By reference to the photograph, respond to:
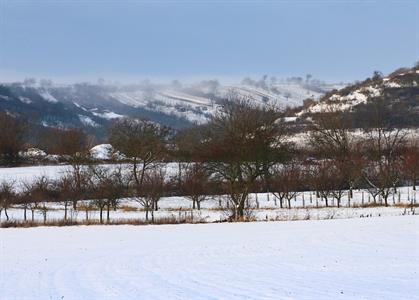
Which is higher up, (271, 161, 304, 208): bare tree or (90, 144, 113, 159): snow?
(90, 144, 113, 159): snow

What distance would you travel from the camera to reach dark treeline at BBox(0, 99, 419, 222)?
3747cm

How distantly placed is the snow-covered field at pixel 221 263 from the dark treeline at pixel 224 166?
10125 mm

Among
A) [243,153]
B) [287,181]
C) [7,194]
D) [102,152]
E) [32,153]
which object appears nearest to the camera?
[243,153]

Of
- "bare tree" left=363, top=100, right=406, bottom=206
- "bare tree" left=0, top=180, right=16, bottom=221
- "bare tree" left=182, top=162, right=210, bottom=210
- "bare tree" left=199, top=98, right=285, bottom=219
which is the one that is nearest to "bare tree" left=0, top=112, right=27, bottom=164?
"bare tree" left=0, top=180, right=16, bottom=221

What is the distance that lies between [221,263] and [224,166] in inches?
843

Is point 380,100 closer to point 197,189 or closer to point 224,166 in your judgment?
point 197,189

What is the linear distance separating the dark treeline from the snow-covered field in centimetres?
1013

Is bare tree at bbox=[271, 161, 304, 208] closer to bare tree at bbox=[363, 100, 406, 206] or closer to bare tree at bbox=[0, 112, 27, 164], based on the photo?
bare tree at bbox=[363, 100, 406, 206]

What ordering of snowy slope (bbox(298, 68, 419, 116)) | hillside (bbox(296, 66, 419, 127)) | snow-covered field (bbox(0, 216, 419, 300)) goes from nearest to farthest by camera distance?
snow-covered field (bbox(0, 216, 419, 300)) → hillside (bbox(296, 66, 419, 127)) → snowy slope (bbox(298, 68, 419, 116))

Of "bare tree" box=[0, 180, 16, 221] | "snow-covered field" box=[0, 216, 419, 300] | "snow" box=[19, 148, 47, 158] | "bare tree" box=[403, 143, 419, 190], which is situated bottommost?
"snow-covered field" box=[0, 216, 419, 300]

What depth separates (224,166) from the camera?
36.6 m

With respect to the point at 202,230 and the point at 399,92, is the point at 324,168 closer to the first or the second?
the point at 202,230

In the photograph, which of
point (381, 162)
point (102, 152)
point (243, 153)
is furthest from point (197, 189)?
point (102, 152)

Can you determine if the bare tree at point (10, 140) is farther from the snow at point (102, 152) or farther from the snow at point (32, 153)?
the snow at point (102, 152)
